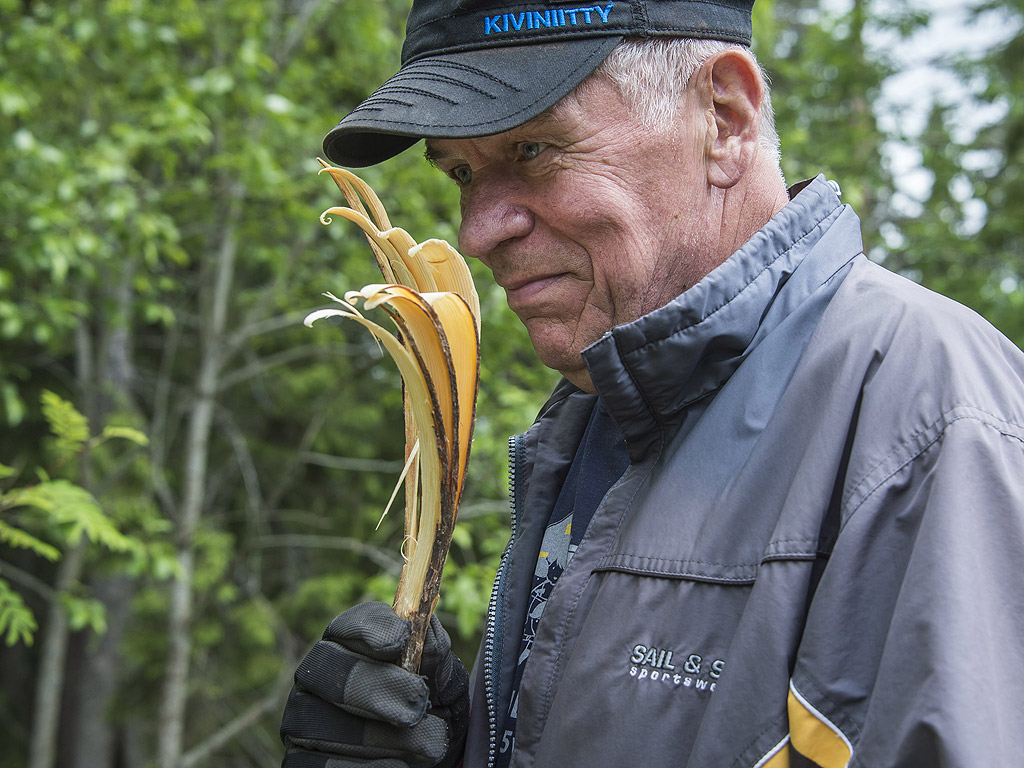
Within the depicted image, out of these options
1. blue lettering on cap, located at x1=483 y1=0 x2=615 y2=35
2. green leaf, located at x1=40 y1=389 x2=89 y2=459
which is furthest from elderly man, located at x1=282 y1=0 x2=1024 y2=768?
green leaf, located at x1=40 y1=389 x2=89 y2=459

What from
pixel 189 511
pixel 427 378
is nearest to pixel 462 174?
pixel 427 378

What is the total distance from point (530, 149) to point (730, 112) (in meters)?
0.34

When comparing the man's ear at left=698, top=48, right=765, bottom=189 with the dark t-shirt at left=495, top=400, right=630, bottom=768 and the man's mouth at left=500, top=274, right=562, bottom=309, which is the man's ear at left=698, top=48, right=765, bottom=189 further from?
the dark t-shirt at left=495, top=400, right=630, bottom=768

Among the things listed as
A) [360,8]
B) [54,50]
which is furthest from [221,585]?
[360,8]

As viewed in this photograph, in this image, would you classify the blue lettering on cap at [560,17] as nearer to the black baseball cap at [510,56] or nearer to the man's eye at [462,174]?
the black baseball cap at [510,56]

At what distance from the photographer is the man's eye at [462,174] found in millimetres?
1593

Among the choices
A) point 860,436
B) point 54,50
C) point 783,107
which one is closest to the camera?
point 860,436

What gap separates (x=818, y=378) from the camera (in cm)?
115

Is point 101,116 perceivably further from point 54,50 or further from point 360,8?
point 360,8

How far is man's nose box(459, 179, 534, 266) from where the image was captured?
1.50 metres

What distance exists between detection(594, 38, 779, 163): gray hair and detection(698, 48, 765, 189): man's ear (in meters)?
0.03

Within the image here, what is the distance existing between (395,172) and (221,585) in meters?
3.00

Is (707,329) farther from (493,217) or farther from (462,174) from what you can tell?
(462,174)

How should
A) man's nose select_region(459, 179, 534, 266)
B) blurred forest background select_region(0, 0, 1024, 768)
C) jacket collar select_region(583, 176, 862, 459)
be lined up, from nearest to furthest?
jacket collar select_region(583, 176, 862, 459)
man's nose select_region(459, 179, 534, 266)
blurred forest background select_region(0, 0, 1024, 768)
